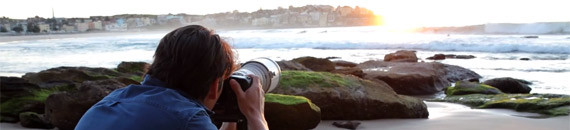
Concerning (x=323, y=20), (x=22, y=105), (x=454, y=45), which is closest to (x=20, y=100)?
(x=22, y=105)

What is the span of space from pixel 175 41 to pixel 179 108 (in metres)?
0.16

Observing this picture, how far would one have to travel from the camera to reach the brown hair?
1.39 metres

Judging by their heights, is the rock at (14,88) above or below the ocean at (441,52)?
above

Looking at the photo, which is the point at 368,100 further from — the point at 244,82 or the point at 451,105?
the point at 244,82

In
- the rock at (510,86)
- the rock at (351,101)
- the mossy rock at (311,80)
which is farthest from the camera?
the rock at (510,86)

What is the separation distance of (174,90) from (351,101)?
157 inches

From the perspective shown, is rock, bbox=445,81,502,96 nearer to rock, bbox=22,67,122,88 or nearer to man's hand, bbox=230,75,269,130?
rock, bbox=22,67,122,88

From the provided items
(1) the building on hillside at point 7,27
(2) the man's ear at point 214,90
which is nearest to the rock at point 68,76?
(2) the man's ear at point 214,90

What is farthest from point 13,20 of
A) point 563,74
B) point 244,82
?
point 244,82

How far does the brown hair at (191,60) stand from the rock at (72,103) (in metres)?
3.53

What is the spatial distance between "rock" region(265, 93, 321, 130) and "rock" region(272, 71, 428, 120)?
0.70 meters

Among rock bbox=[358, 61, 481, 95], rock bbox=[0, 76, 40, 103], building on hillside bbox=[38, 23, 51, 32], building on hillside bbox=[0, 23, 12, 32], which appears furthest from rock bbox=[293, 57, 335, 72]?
building on hillside bbox=[38, 23, 51, 32]

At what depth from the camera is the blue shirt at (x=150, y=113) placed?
135cm

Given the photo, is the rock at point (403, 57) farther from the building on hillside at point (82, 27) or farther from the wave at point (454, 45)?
the building on hillside at point (82, 27)
